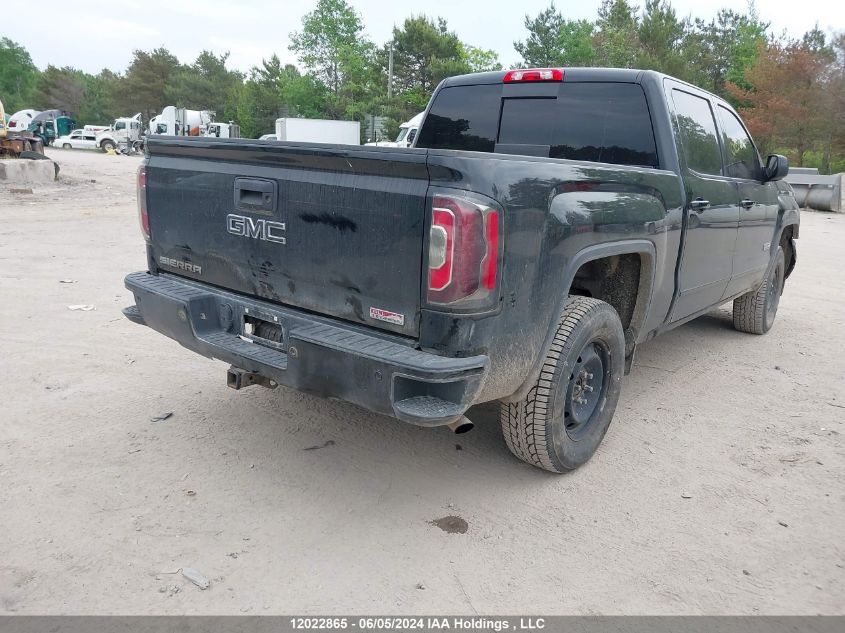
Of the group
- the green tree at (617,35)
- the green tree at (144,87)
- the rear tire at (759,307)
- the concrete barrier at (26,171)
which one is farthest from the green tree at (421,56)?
the rear tire at (759,307)

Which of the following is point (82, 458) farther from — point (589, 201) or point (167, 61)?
point (167, 61)

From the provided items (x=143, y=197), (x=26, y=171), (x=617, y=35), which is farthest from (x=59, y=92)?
(x=143, y=197)

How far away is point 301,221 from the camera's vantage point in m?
2.84

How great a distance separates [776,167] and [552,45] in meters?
48.6

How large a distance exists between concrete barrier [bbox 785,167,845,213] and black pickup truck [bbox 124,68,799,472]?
19175mm

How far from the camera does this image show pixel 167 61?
2894 inches

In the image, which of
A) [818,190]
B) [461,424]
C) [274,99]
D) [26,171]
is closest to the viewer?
[461,424]

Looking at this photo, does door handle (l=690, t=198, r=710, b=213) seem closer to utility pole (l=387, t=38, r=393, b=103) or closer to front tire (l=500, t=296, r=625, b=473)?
front tire (l=500, t=296, r=625, b=473)

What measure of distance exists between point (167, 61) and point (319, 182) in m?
80.8

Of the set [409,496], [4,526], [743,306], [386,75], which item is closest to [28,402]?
[4,526]

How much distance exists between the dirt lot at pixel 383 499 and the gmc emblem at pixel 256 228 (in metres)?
1.16

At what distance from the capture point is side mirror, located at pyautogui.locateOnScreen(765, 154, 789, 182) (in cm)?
491

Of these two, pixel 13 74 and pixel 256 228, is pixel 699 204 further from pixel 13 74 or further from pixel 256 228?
pixel 13 74

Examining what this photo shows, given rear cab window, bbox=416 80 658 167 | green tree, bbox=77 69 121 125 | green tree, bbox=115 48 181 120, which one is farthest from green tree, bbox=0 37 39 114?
rear cab window, bbox=416 80 658 167
